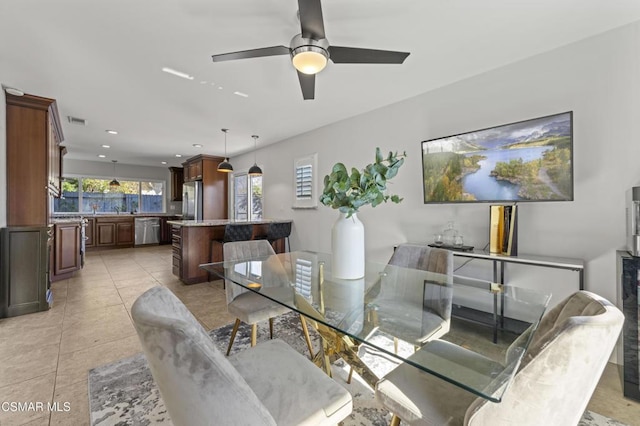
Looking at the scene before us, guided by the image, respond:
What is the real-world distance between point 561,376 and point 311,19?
186 centimetres

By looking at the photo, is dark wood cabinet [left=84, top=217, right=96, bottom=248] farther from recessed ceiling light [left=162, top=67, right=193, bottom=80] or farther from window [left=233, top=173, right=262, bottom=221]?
recessed ceiling light [left=162, top=67, right=193, bottom=80]

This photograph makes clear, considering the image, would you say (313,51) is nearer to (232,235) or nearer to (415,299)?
(415,299)

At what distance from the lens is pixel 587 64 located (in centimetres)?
216

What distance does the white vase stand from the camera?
1692 mm

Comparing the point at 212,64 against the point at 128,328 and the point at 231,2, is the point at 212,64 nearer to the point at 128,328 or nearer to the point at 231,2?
the point at 231,2

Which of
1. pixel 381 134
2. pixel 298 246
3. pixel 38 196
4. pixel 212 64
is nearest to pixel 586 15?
pixel 381 134

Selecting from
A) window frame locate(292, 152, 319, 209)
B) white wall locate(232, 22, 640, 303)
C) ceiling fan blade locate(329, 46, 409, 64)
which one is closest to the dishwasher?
window frame locate(292, 152, 319, 209)

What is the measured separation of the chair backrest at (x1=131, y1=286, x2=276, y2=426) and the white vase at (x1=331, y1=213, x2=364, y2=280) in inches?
44.2

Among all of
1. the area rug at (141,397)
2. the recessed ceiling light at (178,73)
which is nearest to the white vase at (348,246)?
the area rug at (141,397)

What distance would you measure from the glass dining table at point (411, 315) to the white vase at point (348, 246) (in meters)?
0.07

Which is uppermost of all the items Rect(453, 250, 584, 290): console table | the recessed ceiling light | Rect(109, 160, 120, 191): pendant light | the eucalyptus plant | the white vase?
the recessed ceiling light

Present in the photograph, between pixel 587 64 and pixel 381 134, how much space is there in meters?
1.97

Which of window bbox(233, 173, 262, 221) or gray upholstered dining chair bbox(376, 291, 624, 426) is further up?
window bbox(233, 173, 262, 221)

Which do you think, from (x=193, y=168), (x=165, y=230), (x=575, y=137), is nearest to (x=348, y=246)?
(x=575, y=137)
